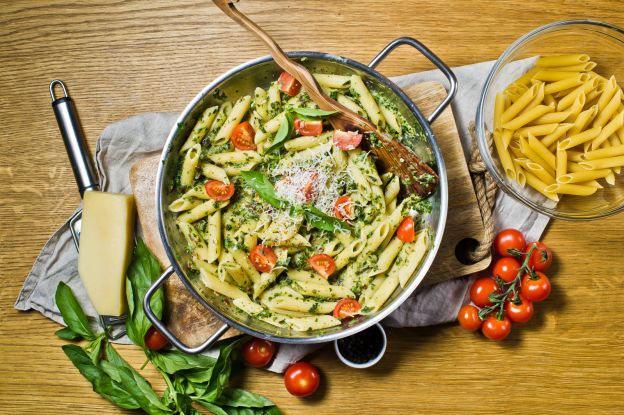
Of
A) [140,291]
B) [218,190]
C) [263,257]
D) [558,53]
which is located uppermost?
[558,53]

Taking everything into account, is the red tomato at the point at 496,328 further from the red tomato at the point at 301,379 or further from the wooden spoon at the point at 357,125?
the red tomato at the point at 301,379

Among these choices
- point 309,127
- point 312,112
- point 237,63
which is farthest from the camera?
point 237,63

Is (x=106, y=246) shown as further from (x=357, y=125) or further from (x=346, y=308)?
(x=357, y=125)

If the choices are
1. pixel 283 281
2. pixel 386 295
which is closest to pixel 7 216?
pixel 283 281

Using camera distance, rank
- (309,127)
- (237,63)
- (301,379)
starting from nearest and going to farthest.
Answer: (309,127), (301,379), (237,63)

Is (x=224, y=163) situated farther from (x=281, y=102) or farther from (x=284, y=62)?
(x=284, y=62)

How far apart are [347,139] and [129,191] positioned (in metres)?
1.19

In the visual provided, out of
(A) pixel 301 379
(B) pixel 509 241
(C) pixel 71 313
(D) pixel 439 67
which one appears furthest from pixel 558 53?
(C) pixel 71 313

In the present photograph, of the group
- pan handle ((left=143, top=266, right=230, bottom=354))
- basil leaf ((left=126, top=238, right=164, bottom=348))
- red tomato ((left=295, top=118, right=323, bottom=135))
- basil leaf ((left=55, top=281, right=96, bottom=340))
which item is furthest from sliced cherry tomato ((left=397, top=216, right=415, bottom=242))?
basil leaf ((left=55, top=281, right=96, bottom=340))

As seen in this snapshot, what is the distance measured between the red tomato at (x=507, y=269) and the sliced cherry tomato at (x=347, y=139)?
926 mm

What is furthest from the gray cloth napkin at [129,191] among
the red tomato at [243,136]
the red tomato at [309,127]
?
the red tomato at [309,127]

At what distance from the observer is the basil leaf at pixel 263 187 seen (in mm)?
2599

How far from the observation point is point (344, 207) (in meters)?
2.64

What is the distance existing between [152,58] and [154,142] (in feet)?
1.42
